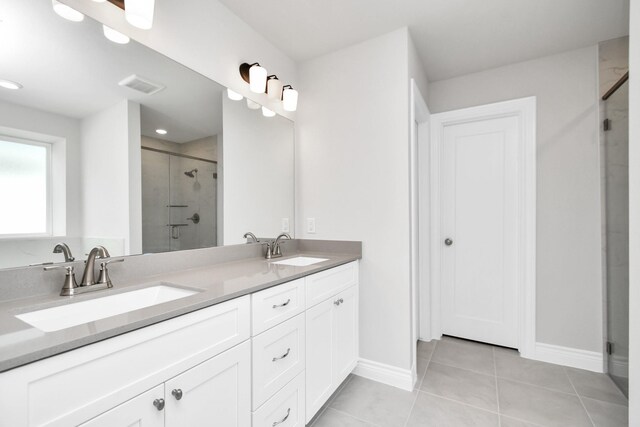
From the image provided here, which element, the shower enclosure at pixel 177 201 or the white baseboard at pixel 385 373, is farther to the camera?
the white baseboard at pixel 385 373

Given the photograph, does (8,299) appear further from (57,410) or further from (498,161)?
(498,161)

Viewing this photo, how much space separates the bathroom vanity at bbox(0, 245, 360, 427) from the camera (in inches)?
25.0

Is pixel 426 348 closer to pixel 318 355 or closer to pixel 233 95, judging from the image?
pixel 318 355

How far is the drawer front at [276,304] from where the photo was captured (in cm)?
117

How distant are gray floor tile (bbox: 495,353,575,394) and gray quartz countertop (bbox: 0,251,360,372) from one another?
169cm

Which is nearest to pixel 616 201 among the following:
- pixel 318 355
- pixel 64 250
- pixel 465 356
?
pixel 465 356

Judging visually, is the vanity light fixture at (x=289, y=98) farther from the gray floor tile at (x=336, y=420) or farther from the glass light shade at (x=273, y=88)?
the gray floor tile at (x=336, y=420)

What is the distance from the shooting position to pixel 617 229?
2004 mm

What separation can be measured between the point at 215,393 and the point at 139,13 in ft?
5.05

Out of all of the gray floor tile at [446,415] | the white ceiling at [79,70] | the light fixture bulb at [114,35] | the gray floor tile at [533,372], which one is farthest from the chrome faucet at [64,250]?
the gray floor tile at [533,372]

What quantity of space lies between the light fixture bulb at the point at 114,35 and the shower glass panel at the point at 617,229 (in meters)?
2.92

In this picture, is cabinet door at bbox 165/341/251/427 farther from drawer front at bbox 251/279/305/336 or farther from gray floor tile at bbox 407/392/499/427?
gray floor tile at bbox 407/392/499/427

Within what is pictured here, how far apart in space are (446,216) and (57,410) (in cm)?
281

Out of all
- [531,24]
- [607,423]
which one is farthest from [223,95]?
[607,423]
